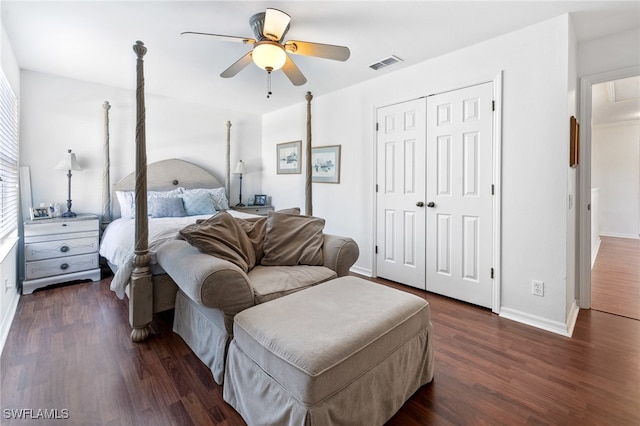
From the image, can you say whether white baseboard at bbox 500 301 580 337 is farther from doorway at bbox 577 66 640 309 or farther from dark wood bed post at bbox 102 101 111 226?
dark wood bed post at bbox 102 101 111 226

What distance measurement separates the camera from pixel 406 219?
10.7ft

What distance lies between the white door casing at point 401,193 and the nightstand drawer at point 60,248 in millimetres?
3346

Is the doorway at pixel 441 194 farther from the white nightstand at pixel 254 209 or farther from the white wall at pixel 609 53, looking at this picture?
the white nightstand at pixel 254 209

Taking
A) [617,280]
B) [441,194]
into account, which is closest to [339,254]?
[441,194]

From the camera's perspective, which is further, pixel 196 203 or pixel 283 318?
pixel 196 203

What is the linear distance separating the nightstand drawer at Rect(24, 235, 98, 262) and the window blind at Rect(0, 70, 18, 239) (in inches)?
10.7

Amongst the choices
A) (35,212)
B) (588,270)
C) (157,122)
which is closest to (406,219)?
(588,270)

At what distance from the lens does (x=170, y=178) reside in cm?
424

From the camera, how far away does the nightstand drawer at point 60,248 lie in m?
3.05

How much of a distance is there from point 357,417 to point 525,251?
2022 mm

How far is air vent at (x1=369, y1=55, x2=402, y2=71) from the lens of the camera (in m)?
2.91

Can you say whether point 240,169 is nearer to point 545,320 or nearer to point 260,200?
point 260,200

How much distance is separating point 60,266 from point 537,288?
15.3 feet

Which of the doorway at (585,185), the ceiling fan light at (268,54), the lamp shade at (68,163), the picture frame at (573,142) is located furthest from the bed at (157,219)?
the doorway at (585,185)
